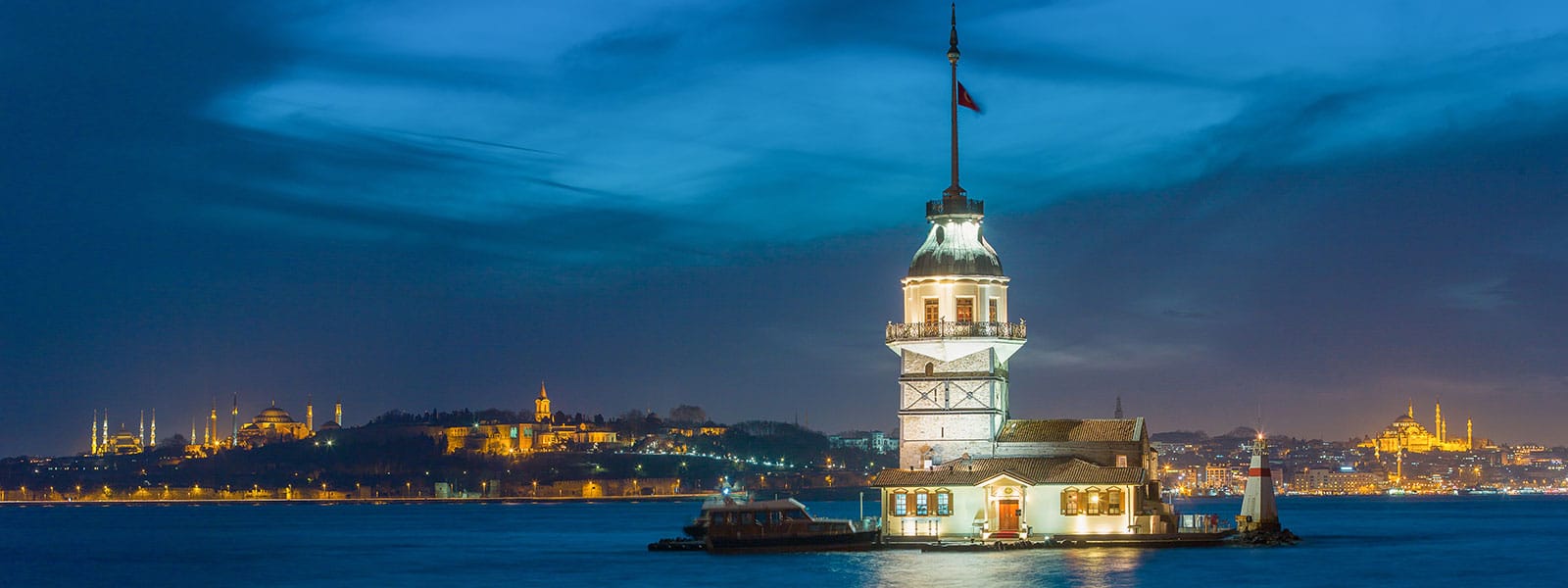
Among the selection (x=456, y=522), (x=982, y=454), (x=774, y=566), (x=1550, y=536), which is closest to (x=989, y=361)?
(x=982, y=454)

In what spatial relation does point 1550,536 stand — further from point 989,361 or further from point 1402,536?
point 989,361

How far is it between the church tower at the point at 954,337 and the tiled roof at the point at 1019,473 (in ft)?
3.54

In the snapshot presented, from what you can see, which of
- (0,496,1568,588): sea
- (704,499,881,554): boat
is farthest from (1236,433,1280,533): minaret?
(704,499,881,554): boat

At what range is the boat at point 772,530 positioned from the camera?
7081cm

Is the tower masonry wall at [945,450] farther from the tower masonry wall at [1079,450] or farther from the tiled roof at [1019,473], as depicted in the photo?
the tower masonry wall at [1079,450]

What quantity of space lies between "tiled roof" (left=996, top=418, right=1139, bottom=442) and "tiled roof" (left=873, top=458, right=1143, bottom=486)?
4.30 ft

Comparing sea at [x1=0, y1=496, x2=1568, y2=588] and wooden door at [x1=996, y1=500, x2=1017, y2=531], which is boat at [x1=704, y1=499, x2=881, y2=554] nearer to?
sea at [x1=0, y1=496, x2=1568, y2=588]

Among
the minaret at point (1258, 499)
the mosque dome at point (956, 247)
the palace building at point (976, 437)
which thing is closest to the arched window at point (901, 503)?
the palace building at point (976, 437)

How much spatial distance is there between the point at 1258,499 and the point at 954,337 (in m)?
13.0

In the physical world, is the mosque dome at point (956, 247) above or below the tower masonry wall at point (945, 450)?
above

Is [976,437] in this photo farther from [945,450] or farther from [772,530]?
[772,530]

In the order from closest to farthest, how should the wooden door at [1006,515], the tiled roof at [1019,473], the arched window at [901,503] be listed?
the tiled roof at [1019,473], the wooden door at [1006,515], the arched window at [901,503]

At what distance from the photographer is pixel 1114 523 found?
6769cm

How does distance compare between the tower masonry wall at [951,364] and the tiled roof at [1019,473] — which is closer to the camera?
the tiled roof at [1019,473]
